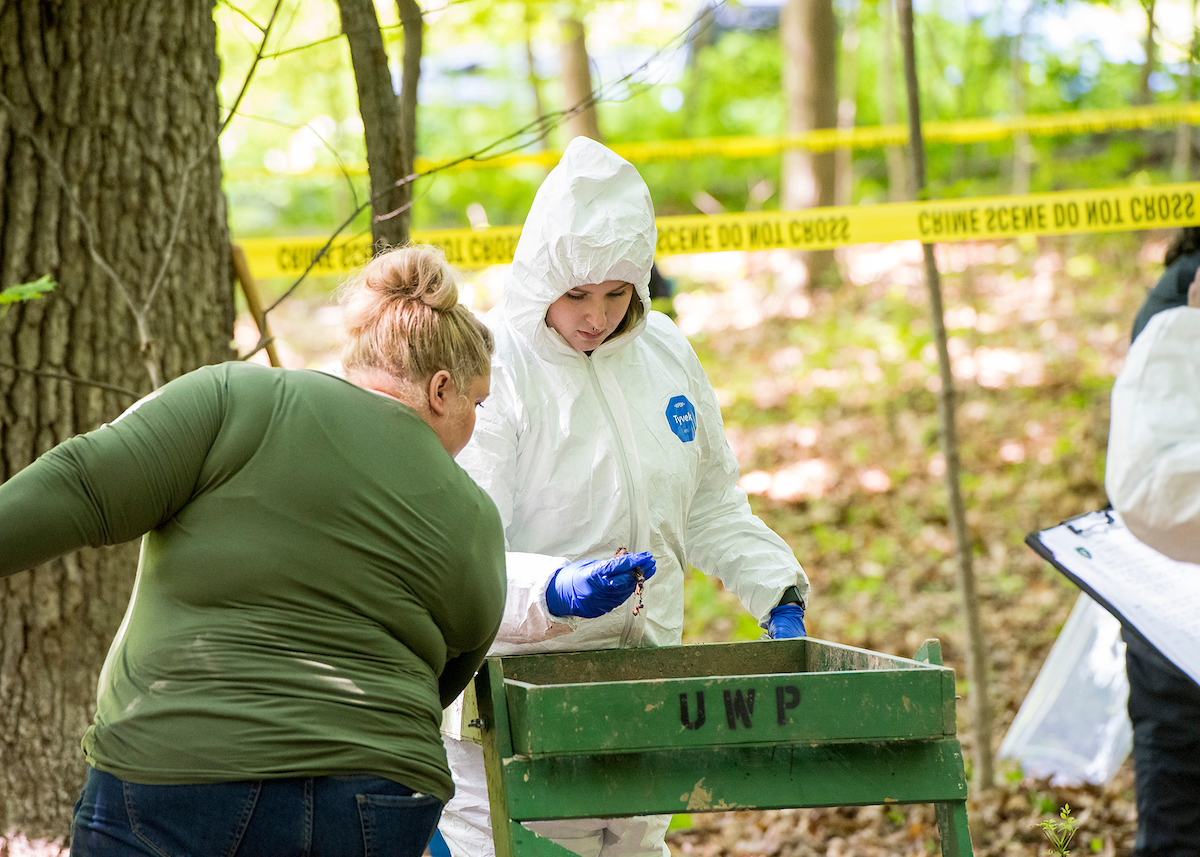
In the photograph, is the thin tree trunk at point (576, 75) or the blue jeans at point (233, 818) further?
the thin tree trunk at point (576, 75)

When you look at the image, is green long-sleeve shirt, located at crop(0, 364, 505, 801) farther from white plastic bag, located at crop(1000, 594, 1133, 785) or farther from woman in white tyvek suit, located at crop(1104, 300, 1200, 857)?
white plastic bag, located at crop(1000, 594, 1133, 785)

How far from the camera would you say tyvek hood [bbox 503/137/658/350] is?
2.29 m

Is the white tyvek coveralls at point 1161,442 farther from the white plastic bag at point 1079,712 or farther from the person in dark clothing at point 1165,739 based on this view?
the white plastic bag at point 1079,712

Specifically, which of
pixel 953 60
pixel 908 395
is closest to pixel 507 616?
pixel 908 395

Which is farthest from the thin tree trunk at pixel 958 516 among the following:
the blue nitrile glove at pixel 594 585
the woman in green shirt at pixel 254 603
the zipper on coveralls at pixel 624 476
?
the woman in green shirt at pixel 254 603

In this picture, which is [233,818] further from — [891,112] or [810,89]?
[891,112]

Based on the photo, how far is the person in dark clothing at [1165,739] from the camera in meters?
3.08

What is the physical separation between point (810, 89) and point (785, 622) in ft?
27.6

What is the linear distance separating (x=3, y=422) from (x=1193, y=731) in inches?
134

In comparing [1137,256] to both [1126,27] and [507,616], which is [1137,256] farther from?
[507,616]

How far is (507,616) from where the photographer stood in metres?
2.12

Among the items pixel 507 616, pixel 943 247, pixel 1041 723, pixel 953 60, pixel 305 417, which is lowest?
pixel 1041 723

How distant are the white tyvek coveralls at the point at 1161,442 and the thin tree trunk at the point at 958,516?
1.68 metres

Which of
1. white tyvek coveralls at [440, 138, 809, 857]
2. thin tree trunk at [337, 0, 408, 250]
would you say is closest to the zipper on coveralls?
white tyvek coveralls at [440, 138, 809, 857]
